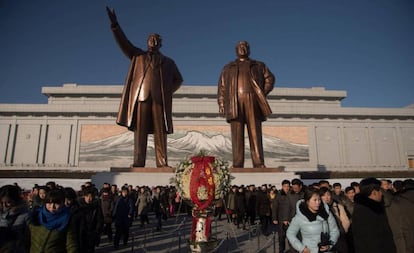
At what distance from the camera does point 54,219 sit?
2299 millimetres

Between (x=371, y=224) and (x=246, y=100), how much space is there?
775 cm

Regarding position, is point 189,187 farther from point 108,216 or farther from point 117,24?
point 117,24

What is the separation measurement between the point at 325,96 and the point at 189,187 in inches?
1288

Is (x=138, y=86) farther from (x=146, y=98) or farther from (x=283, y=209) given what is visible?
(x=283, y=209)

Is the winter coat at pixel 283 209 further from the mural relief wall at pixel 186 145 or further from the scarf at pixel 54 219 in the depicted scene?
the mural relief wall at pixel 186 145

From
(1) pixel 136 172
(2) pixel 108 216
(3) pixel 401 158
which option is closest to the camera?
(2) pixel 108 216

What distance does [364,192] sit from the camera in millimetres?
2604

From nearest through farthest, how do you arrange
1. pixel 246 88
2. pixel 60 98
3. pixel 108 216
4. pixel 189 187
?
pixel 189 187, pixel 108 216, pixel 246 88, pixel 60 98

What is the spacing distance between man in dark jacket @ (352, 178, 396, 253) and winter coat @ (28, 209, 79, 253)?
2146 mm

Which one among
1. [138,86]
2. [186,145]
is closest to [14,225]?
[138,86]

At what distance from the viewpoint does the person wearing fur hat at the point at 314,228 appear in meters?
2.49

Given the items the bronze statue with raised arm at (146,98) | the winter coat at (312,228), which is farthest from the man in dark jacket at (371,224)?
the bronze statue with raised arm at (146,98)

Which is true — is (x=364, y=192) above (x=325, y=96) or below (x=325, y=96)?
below

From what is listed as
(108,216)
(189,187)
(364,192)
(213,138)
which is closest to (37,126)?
(213,138)
